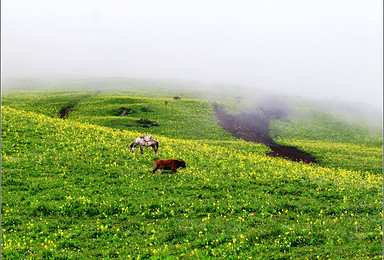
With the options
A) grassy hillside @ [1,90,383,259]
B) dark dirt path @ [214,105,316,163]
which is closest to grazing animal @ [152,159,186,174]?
grassy hillside @ [1,90,383,259]

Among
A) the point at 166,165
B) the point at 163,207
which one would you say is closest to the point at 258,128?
the point at 166,165

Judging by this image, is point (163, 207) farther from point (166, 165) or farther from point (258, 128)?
point (258, 128)

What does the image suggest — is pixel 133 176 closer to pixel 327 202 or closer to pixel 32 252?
pixel 32 252

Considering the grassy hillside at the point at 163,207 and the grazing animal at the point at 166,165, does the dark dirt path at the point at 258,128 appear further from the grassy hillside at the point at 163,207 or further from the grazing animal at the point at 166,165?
the grazing animal at the point at 166,165

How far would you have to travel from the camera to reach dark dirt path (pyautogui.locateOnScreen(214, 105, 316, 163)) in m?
42.2

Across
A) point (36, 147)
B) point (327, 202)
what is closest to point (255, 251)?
point (327, 202)

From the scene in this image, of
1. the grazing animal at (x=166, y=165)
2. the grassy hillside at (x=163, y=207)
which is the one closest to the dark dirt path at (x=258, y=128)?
the grassy hillside at (x=163, y=207)

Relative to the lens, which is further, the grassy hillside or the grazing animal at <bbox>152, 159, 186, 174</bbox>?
the grazing animal at <bbox>152, 159, 186, 174</bbox>

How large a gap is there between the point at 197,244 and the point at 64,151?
63.7 feet

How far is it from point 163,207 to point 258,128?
171 feet

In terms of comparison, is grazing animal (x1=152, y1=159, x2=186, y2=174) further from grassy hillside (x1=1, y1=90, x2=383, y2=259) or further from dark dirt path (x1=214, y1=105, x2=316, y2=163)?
dark dirt path (x1=214, y1=105, x2=316, y2=163)

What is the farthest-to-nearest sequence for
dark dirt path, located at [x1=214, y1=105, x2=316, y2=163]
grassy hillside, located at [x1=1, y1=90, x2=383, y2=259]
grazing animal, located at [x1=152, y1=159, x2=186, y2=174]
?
dark dirt path, located at [x1=214, y1=105, x2=316, y2=163] < grazing animal, located at [x1=152, y1=159, x2=186, y2=174] < grassy hillside, located at [x1=1, y1=90, x2=383, y2=259]

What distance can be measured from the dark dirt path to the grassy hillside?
64.8ft

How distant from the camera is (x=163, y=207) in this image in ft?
47.8
